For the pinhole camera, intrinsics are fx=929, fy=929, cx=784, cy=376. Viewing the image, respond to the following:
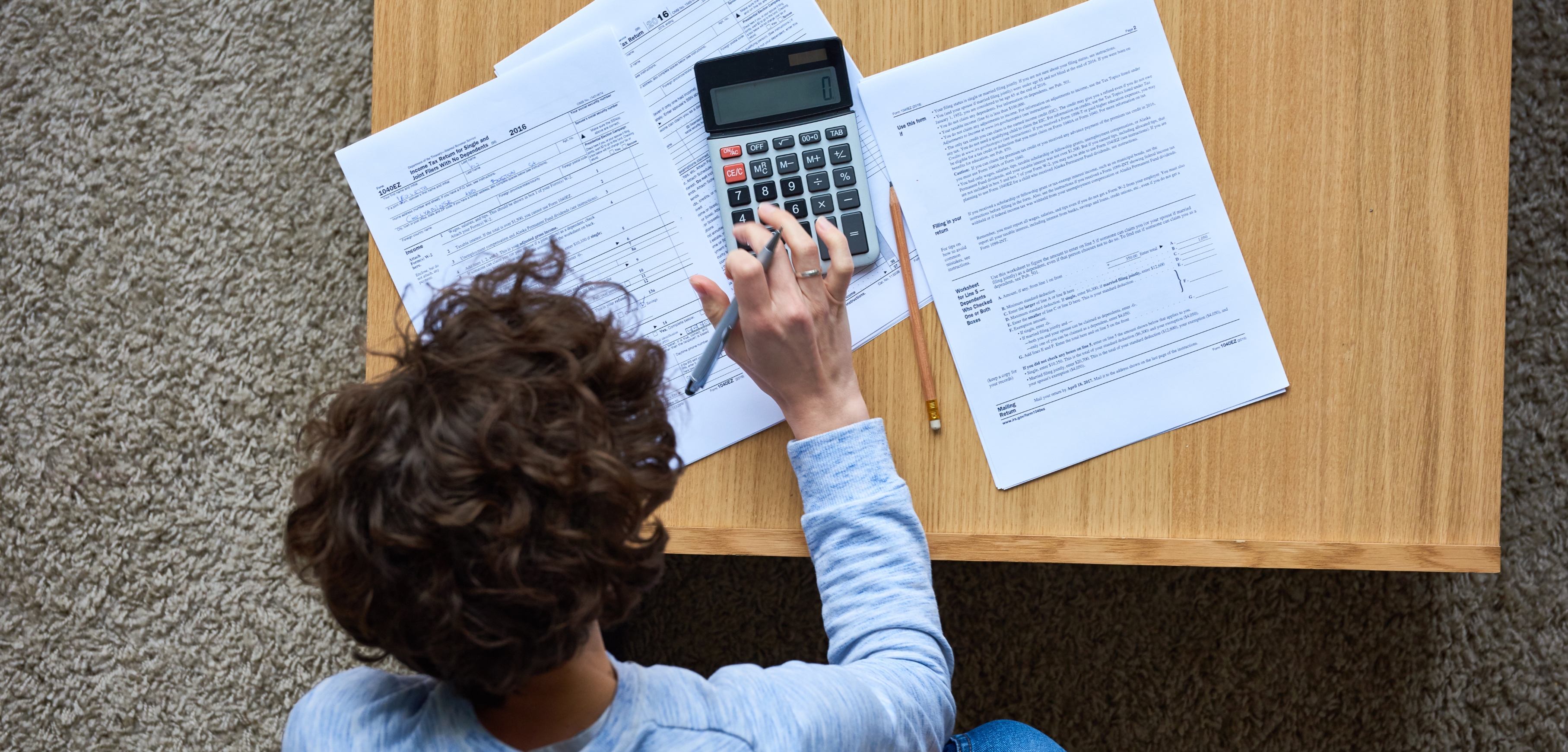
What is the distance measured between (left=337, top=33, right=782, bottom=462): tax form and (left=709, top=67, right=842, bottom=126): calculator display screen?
0.23 feet

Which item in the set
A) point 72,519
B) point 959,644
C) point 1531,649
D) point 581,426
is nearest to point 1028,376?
point 581,426

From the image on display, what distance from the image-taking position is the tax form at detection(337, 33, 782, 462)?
24.8 inches

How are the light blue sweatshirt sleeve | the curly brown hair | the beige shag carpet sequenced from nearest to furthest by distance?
the curly brown hair, the light blue sweatshirt sleeve, the beige shag carpet

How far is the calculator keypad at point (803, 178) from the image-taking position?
24.3 inches

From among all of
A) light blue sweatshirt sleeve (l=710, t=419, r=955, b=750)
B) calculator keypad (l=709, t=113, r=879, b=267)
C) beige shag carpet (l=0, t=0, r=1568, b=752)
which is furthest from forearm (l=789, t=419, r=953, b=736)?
beige shag carpet (l=0, t=0, r=1568, b=752)

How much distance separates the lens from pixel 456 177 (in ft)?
2.07

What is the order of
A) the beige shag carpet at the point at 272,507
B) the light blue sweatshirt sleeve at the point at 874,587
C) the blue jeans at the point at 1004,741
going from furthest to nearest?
1. the beige shag carpet at the point at 272,507
2. the blue jeans at the point at 1004,741
3. the light blue sweatshirt sleeve at the point at 874,587

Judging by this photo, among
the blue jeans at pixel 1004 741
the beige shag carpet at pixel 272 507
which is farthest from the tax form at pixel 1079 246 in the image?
the beige shag carpet at pixel 272 507

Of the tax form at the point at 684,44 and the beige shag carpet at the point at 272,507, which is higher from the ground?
the tax form at the point at 684,44

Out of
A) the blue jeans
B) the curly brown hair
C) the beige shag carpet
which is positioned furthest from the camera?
the beige shag carpet

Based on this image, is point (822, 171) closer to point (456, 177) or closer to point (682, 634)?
point (456, 177)

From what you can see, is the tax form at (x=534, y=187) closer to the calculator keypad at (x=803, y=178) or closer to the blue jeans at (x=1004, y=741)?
the calculator keypad at (x=803, y=178)

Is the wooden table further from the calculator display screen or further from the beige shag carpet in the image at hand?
the beige shag carpet

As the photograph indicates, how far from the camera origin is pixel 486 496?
43cm
